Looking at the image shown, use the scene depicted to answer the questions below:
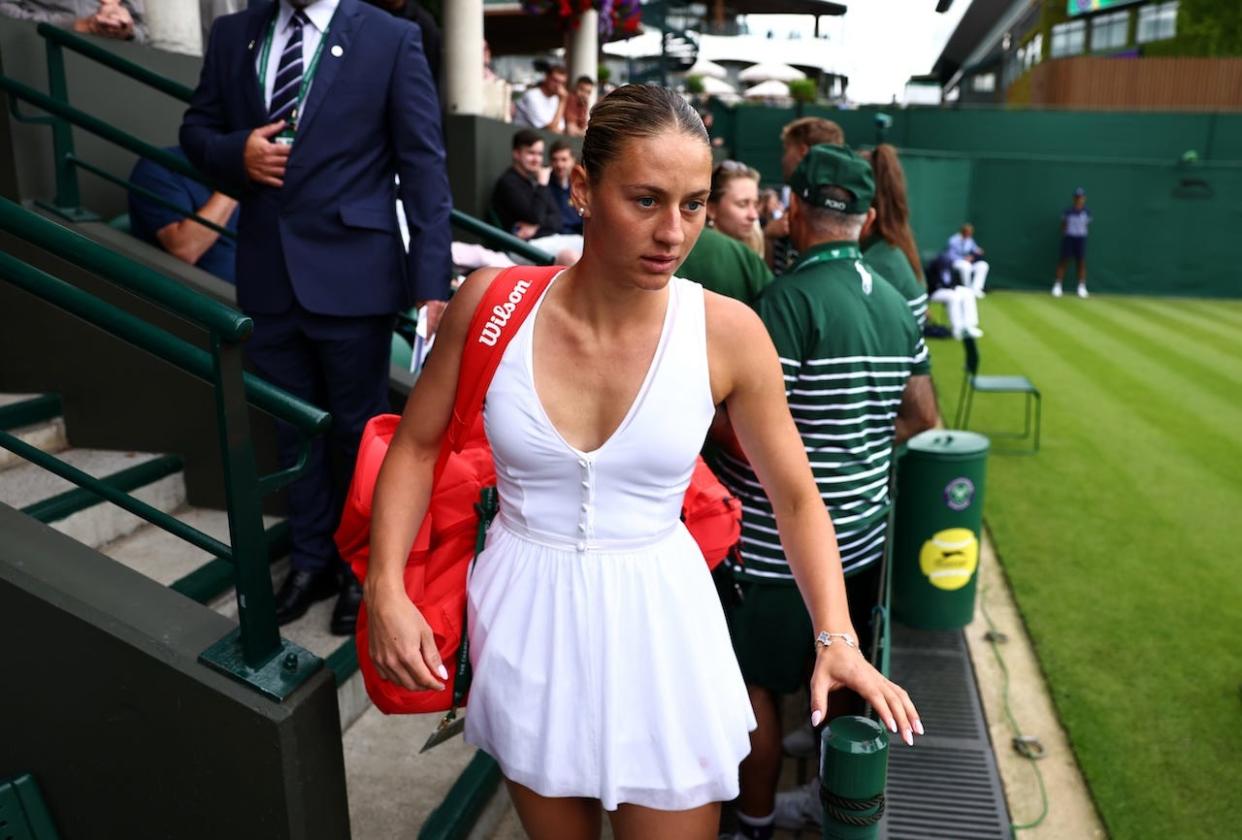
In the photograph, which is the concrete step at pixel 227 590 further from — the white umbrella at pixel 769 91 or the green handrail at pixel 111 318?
the white umbrella at pixel 769 91

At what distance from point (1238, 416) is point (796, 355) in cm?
817

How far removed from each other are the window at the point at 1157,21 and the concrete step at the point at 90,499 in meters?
42.4

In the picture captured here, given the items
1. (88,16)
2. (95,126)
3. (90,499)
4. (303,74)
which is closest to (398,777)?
(90,499)

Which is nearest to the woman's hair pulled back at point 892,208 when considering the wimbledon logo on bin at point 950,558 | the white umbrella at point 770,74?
the wimbledon logo on bin at point 950,558

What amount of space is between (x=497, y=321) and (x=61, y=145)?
304 cm

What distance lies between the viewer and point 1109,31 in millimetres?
43469

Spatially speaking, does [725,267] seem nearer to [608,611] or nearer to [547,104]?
[608,611]

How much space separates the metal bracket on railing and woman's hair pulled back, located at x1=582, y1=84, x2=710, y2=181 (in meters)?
1.23

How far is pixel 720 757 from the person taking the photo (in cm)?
171

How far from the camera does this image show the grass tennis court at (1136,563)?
12.1 feet

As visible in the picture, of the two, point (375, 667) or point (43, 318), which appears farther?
point (43, 318)

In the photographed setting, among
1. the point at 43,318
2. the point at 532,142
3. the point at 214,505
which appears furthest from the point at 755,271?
the point at 532,142

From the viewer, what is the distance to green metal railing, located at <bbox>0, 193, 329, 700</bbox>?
1.94m

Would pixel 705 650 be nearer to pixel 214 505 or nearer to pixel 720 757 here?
pixel 720 757
